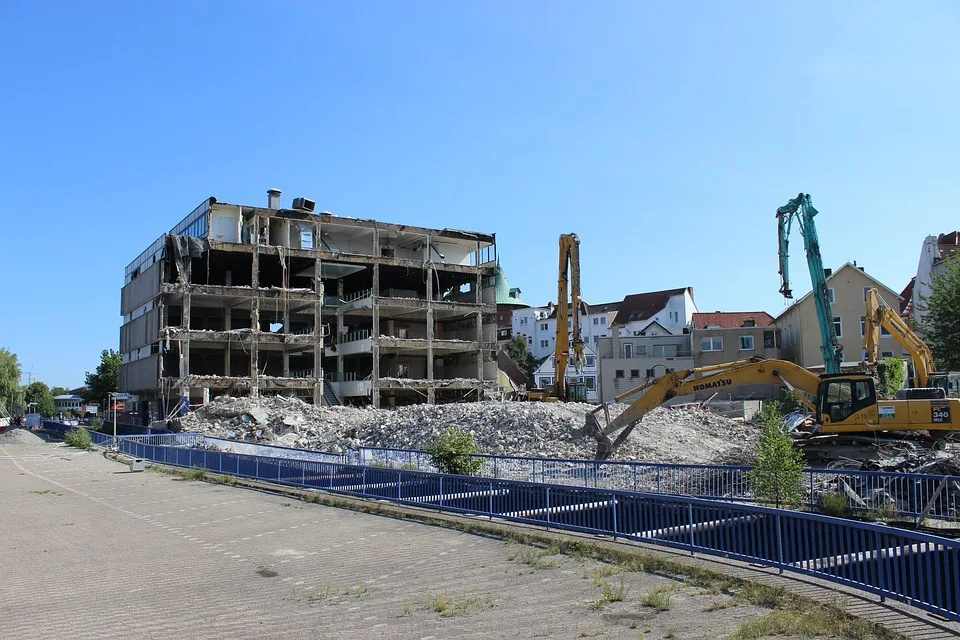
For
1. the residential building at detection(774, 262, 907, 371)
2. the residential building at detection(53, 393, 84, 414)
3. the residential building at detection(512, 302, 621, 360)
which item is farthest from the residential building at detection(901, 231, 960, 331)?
the residential building at detection(53, 393, 84, 414)

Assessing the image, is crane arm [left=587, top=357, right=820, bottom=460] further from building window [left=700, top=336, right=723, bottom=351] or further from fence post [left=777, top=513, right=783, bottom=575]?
building window [left=700, top=336, right=723, bottom=351]

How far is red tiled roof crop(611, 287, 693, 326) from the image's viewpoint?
8875 cm

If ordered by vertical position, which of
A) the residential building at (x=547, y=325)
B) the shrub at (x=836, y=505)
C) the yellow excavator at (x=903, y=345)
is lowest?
the shrub at (x=836, y=505)

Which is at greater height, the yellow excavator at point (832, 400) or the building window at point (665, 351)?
the building window at point (665, 351)

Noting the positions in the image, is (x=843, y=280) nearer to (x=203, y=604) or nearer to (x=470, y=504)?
(x=470, y=504)

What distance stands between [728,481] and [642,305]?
76.9 metres

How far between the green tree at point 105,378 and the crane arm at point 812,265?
7907 centimetres

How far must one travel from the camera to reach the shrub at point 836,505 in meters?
13.5

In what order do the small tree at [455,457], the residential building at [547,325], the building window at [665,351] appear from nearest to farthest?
the small tree at [455,457] → the building window at [665,351] → the residential building at [547,325]

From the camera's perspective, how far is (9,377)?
70125 mm

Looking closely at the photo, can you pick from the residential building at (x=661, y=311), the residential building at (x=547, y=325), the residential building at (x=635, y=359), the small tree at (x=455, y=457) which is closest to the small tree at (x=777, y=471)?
the small tree at (x=455, y=457)

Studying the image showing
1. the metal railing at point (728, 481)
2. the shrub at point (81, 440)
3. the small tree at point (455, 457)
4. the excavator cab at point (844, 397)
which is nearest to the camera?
the metal railing at point (728, 481)

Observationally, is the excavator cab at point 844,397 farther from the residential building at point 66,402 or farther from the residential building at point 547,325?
the residential building at point 66,402

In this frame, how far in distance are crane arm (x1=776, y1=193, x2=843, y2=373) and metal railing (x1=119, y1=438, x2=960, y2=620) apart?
13697 mm
